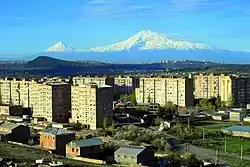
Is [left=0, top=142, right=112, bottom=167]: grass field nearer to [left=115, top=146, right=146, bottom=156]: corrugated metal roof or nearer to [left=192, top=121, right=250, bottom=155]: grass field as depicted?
[left=115, top=146, right=146, bottom=156]: corrugated metal roof

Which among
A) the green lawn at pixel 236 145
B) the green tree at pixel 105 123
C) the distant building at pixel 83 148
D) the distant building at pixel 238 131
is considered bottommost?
the green lawn at pixel 236 145

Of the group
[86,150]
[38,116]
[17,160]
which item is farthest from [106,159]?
[38,116]

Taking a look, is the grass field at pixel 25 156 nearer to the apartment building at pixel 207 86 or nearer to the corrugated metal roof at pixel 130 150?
the corrugated metal roof at pixel 130 150

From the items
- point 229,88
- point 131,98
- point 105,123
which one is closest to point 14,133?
point 105,123

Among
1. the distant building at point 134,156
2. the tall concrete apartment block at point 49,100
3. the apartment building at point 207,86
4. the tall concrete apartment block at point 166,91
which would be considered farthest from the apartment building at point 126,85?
the distant building at point 134,156

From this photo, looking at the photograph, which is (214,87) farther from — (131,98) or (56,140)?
(56,140)

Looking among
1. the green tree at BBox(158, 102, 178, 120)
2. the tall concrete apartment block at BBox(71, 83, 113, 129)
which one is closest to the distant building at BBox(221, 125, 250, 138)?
the green tree at BBox(158, 102, 178, 120)

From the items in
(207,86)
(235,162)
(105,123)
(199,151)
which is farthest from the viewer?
(207,86)
